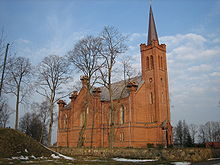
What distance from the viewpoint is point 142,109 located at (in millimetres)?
41406

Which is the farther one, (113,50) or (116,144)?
(116,144)

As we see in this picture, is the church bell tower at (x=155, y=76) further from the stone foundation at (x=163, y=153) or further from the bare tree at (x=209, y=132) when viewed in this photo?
the bare tree at (x=209, y=132)

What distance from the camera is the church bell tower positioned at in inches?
1608

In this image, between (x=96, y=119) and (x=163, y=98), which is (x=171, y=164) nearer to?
(x=163, y=98)

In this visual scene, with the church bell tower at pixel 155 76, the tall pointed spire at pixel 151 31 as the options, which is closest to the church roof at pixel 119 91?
the church bell tower at pixel 155 76

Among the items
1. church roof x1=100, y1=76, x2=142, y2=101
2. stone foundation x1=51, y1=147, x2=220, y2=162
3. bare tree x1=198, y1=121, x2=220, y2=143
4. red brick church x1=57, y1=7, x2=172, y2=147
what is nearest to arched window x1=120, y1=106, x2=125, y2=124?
red brick church x1=57, y1=7, x2=172, y2=147

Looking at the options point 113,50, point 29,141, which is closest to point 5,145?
point 29,141

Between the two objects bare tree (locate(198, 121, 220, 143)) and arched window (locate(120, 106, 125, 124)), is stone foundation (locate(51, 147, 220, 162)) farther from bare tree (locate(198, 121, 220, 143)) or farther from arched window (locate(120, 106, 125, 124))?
bare tree (locate(198, 121, 220, 143))

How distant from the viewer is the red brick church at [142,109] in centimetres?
3934

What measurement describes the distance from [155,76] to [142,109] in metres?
6.65

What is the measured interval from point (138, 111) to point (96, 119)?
9.15m

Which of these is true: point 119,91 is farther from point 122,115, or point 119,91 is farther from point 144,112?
point 144,112

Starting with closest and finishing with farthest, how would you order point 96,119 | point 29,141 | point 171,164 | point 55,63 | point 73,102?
point 171,164 → point 29,141 → point 55,63 → point 96,119 → point 73,102

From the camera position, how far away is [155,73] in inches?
1655
